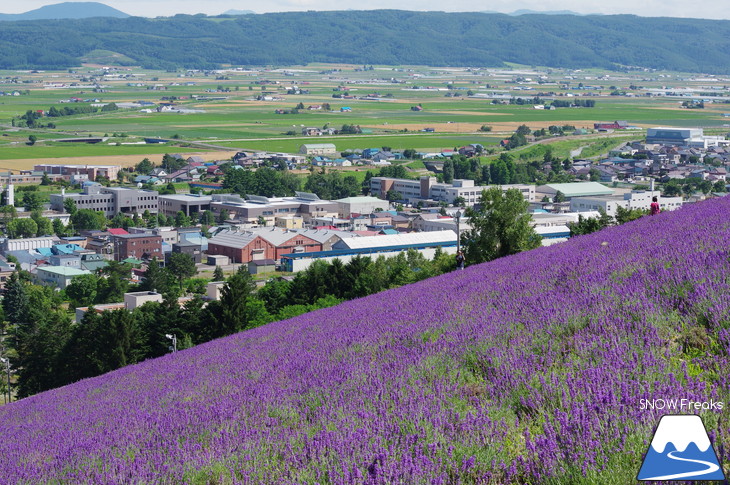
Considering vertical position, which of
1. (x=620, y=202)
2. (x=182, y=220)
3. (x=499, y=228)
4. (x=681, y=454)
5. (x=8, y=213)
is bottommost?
(x=182, y=220)

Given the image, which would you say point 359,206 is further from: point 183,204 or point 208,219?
point 183,204

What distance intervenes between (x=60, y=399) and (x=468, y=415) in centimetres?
710

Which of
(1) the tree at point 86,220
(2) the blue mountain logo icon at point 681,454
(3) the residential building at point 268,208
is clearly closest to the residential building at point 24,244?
(1) the tree at point 86,220

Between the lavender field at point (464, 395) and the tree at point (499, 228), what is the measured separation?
14.0 meters

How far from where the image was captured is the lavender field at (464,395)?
3.80 metres

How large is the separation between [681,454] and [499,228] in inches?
755

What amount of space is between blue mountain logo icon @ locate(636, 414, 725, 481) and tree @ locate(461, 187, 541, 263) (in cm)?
1850

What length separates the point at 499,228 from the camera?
72.9 ft

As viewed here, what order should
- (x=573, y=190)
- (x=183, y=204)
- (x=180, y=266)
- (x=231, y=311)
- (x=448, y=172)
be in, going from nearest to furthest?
(x=231, y=311)
(x=180, y=266)
(x=183, y=204)
(x=573, y=190)
(x=448, y=172)

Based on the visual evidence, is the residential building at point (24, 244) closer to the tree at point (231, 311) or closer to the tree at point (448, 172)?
the tree at point (231, 311)

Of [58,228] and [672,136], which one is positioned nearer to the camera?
[58,228]

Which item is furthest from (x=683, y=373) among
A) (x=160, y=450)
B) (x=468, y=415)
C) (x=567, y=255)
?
(x=567, y=255)

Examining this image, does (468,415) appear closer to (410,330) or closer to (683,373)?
(683,373)

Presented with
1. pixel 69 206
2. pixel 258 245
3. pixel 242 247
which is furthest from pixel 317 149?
pixel 242 247
